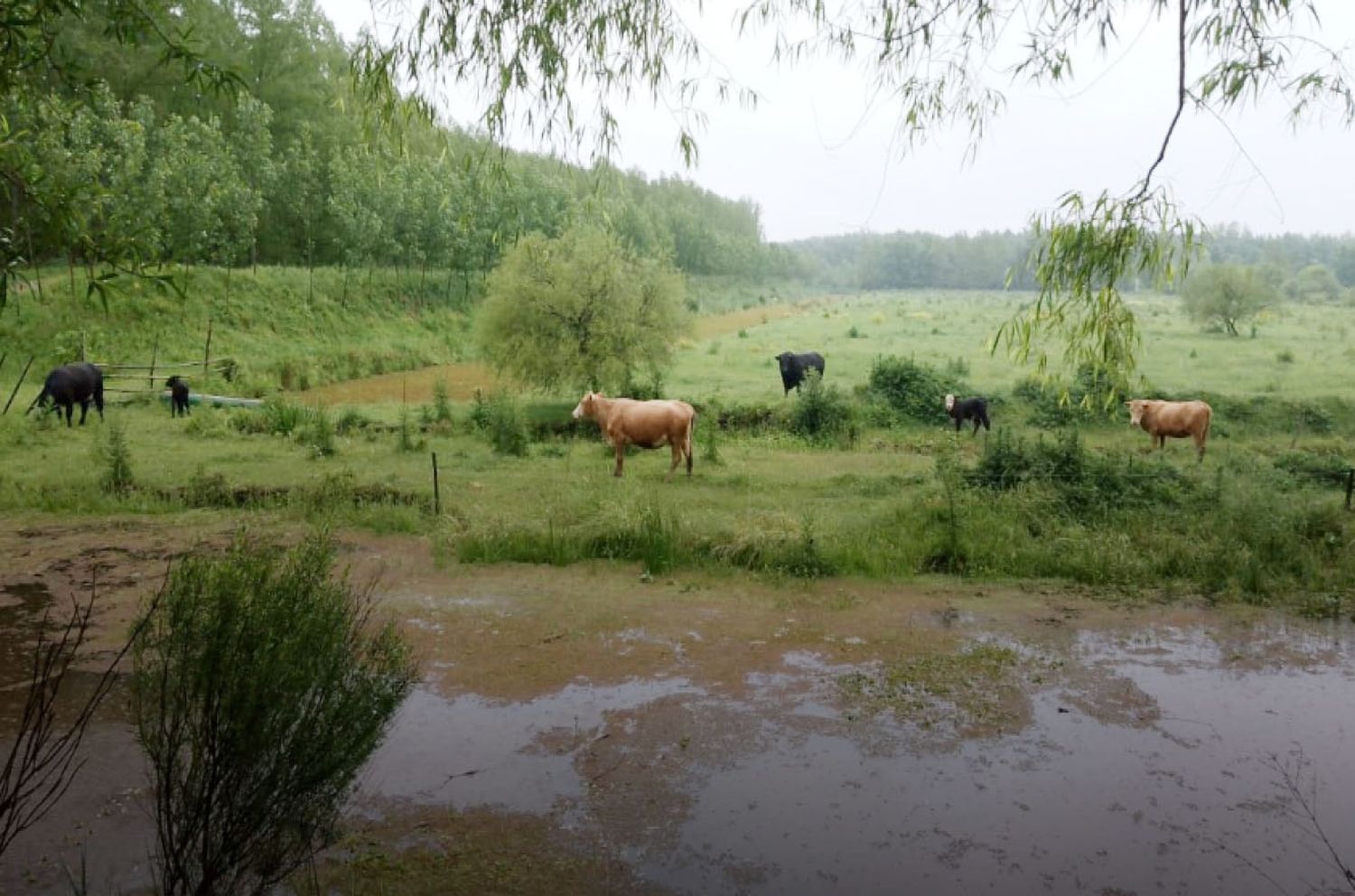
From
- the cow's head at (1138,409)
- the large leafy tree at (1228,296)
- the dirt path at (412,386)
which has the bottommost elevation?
the dirt path at (412,386)

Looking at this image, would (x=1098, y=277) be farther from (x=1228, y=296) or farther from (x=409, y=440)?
(x=1228, y=296)

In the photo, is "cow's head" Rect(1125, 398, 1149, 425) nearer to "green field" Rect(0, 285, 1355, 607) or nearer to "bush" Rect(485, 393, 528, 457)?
"green field" Rect(0, 285, 1355, 607)

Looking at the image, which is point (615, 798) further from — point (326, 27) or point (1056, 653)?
point (326, 27)

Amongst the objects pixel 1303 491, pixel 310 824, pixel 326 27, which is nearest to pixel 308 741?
pixel 310 824

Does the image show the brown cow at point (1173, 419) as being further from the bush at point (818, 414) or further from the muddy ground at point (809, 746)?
the muddy ground at point (809, 746)

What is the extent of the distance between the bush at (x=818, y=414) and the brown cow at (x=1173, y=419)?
5360 millimetres

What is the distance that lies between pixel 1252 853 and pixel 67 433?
1774 centimetres

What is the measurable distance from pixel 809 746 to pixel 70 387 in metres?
16.7

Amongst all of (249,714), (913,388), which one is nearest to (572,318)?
(913,388)

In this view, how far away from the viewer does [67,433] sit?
15.9 m

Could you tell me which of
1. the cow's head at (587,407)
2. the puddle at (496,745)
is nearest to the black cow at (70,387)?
the cow's head at (587,407)

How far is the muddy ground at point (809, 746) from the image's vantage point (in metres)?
4.36

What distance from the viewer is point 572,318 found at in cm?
2125

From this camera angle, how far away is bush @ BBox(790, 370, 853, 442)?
1880 cm
